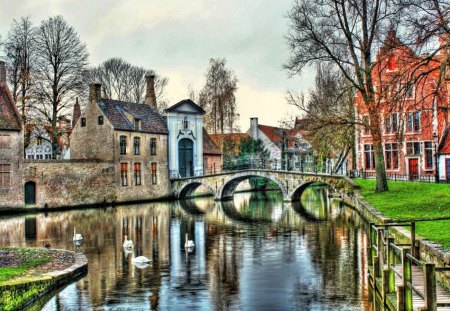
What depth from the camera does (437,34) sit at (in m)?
12.3

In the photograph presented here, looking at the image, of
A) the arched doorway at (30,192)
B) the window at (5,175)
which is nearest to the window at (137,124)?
the arched doorway at (30,192)

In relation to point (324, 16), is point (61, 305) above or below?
below

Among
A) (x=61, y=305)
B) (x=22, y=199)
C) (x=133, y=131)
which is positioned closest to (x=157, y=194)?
(x=133, y=131)

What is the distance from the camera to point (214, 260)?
48.2 feet

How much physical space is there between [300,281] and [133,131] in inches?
1055

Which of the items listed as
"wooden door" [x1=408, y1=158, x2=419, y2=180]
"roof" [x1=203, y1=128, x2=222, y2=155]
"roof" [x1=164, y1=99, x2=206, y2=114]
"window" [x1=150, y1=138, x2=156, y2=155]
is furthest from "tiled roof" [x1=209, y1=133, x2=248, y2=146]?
"wooden door" [x1=408, y1=158, x2=419, y2=180]

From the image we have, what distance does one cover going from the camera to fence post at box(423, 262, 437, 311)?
237 inches

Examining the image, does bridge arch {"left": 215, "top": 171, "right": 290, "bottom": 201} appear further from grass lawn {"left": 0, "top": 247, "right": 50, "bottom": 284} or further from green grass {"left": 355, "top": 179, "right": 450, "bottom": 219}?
grass lawn {"left": 0, "top": 247, "right": 50, "bottom": 284}

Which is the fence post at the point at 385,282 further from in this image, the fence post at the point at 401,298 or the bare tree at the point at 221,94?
the bare tree at the point at 221,94

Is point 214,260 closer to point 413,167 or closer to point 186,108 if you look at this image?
point 413,167

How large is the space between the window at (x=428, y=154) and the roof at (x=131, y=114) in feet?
59.3

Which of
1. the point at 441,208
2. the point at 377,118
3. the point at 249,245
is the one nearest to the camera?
the point at 441,208

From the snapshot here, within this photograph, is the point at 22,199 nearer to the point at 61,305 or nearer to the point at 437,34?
the point at 61,305

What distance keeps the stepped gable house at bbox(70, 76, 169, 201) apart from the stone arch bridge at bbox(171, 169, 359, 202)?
1414mm
